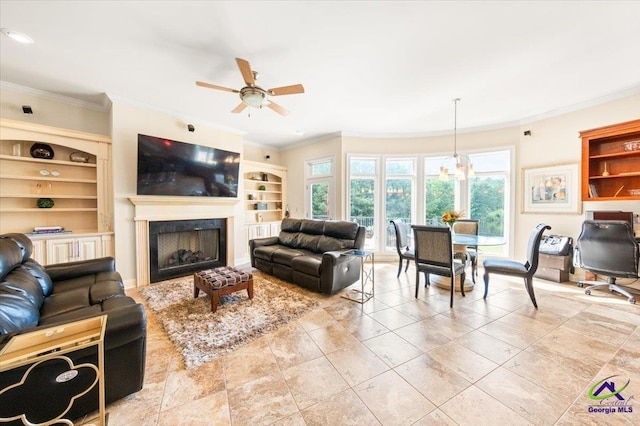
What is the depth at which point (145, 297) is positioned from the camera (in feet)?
11.0

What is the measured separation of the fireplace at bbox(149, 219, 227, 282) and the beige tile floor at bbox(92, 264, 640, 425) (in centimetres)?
151

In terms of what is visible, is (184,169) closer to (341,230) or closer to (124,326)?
(341,230)

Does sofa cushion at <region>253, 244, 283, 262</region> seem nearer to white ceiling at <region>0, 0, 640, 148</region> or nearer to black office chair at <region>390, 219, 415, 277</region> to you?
black office chair at <region>390, 219, 415, 277</region>

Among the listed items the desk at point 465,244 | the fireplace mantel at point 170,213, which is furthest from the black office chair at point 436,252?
the fireplace mantel at point 170,213

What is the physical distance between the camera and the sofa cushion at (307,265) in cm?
343

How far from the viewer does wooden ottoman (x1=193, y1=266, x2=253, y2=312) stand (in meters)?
2.84

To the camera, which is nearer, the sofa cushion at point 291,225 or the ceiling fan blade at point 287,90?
the ceiling fan blade at point 287,90

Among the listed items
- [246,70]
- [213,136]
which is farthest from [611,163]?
[213,136]

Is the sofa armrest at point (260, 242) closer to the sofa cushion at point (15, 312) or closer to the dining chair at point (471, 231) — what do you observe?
the sofa cushion at point (15, 312)

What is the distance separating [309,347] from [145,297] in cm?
260

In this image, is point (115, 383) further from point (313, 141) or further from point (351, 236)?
point (313, 141)

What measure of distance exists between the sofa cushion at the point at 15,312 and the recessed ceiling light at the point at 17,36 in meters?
2.39

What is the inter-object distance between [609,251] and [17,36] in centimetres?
720

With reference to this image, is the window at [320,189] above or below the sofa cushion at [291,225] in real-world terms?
above
